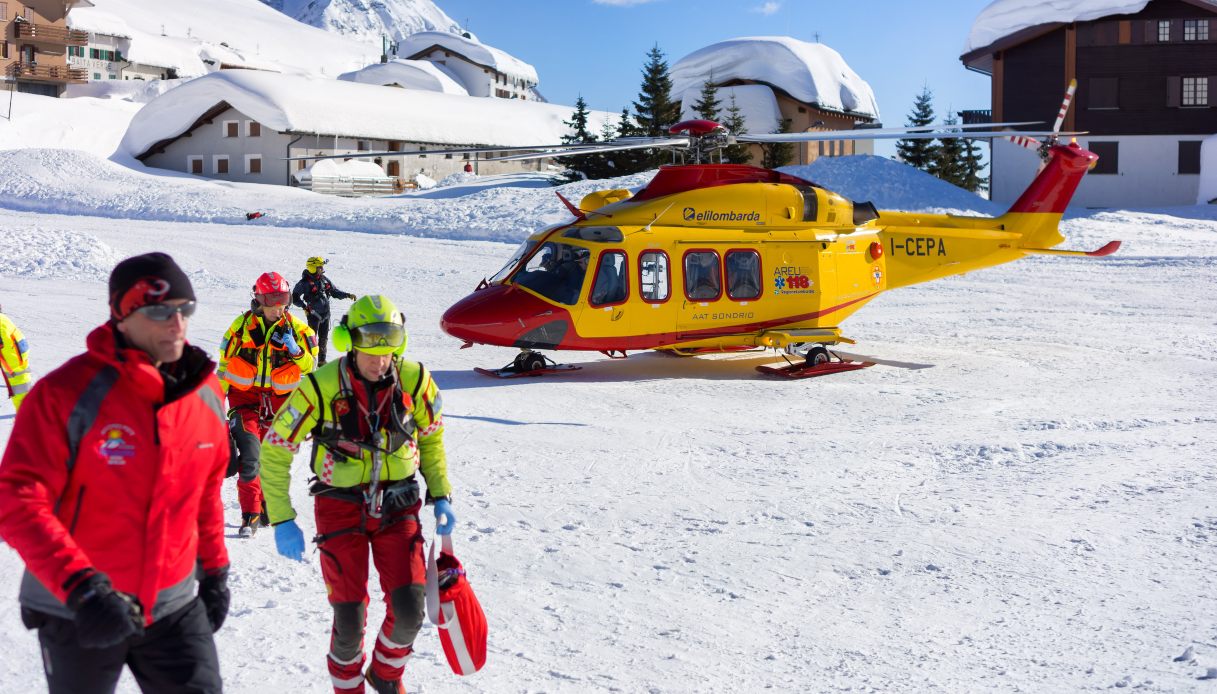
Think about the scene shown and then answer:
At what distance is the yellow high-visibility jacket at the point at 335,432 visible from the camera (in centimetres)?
441

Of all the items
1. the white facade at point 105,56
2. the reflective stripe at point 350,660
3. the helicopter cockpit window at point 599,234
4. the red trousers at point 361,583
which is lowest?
the reflective stripe at point 350,660

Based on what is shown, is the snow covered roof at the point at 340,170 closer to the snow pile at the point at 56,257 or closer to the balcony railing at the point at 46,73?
the snow pile at the point at 56,257

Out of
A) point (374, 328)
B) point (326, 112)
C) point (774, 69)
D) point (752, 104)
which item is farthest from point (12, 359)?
point (774, 69)

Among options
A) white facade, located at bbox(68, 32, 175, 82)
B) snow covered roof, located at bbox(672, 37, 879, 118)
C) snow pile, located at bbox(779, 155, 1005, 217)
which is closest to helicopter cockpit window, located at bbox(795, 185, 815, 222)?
snow pile, located at bbox(779, 155, 1005, 217)

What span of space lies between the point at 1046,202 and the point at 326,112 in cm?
3623

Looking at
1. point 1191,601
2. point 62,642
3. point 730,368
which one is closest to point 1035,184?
point 730,368

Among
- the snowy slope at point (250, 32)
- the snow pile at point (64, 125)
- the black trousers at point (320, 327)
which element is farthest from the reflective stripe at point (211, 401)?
the snowy slope at point (250, 32)

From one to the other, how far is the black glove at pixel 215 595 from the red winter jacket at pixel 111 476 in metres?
0.08

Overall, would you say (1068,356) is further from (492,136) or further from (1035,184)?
(492,136)

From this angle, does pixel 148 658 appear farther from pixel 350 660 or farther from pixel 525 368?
pixel 525 368

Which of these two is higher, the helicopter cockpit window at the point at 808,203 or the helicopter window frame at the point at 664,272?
the helicopter cockpit window at the point at 808,203

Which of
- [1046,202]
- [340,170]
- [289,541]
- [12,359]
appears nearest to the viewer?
[289,541]

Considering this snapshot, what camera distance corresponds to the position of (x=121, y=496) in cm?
311

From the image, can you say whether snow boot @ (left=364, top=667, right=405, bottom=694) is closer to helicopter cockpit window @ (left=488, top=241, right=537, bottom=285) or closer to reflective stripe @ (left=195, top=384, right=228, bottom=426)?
reflective stripe @ (left=195, top=384, right=228, bottom=426)
